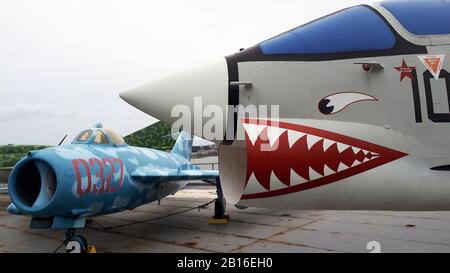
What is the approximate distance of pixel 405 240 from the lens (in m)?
6.88

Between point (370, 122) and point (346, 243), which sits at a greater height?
point (370, 122)

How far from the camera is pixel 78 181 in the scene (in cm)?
614

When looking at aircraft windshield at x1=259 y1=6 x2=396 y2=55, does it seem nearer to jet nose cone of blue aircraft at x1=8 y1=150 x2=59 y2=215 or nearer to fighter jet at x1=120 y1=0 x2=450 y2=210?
fighter jet at x1=120 y1=0 x2=450 y2=210

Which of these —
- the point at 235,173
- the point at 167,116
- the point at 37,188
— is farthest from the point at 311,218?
the point at 167,116

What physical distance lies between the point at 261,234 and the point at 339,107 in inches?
249

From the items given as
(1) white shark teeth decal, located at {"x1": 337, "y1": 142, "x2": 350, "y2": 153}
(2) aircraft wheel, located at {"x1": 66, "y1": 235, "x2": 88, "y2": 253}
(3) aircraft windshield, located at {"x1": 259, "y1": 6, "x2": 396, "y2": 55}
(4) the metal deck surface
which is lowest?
(4) the metal deck surface

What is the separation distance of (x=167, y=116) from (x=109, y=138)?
6350mm

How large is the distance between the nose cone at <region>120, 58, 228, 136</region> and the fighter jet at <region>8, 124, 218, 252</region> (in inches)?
171

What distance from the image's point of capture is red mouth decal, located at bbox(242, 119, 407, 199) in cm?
202

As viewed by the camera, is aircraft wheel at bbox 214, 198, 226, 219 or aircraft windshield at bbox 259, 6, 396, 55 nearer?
aircraft windshield at bbox 259, 6, 396, 55

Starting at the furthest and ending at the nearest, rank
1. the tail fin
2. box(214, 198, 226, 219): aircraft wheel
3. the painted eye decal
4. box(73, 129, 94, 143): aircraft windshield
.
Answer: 1. the tail fin
2. box(214, 198, 226, 219): aircraft wheel
3. box(73, 129, 94, 143): aircraft windshield
4. the painted eye decal

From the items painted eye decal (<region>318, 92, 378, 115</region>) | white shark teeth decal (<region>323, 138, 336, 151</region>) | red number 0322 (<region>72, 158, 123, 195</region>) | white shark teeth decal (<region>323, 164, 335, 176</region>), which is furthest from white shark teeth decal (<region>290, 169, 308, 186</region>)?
red number 0322 (<region>72, 158, 123, 195</region>)

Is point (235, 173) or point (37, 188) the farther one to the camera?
point (37, 188)

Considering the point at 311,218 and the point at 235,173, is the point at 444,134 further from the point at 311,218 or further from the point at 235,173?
the point at 311,218
